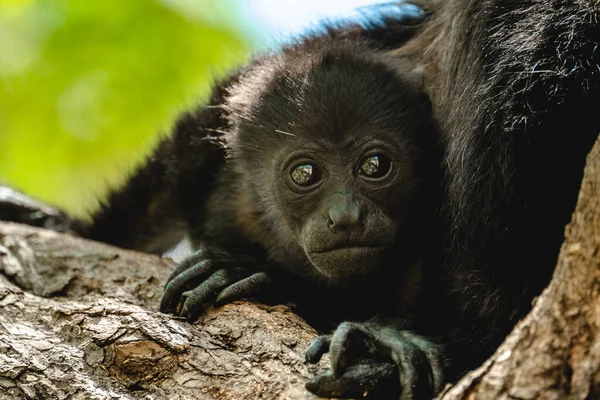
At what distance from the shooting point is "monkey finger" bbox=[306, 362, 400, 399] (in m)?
2.88

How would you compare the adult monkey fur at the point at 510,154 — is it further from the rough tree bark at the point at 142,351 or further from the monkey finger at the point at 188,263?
the monkey finger at the point at 188,263

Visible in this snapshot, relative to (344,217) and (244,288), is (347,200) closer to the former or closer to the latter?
(344,217)

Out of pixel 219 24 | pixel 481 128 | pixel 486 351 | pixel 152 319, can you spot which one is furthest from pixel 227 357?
pixel 219 24

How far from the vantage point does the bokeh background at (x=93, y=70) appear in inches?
308

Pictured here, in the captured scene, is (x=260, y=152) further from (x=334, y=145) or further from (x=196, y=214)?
(x=196, y=214)

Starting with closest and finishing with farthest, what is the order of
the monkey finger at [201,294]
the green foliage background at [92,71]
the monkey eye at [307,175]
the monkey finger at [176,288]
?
the monkey finger at [201,294] → the monkey finger at [176,288] → the monkey eye at [307,175] → the green foliage background at [92,71]

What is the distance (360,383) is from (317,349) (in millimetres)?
228

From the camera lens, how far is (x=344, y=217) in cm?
391

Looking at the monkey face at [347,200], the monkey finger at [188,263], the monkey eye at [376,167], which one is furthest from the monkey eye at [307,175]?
the monkey finger at [188,263]

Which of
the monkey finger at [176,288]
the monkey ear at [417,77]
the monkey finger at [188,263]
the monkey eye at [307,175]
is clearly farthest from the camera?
the monkey ear at [417,77]

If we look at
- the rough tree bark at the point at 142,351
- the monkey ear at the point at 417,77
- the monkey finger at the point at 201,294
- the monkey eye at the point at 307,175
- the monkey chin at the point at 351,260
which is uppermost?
the monkey ear at the point at 417,77

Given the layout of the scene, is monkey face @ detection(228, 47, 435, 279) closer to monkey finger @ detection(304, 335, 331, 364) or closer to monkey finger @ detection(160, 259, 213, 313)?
monkey finger @ detection(160, 259, 213, 313)

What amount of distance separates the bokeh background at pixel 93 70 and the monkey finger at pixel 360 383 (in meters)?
5.02

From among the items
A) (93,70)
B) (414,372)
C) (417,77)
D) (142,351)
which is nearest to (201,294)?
(142,351)
